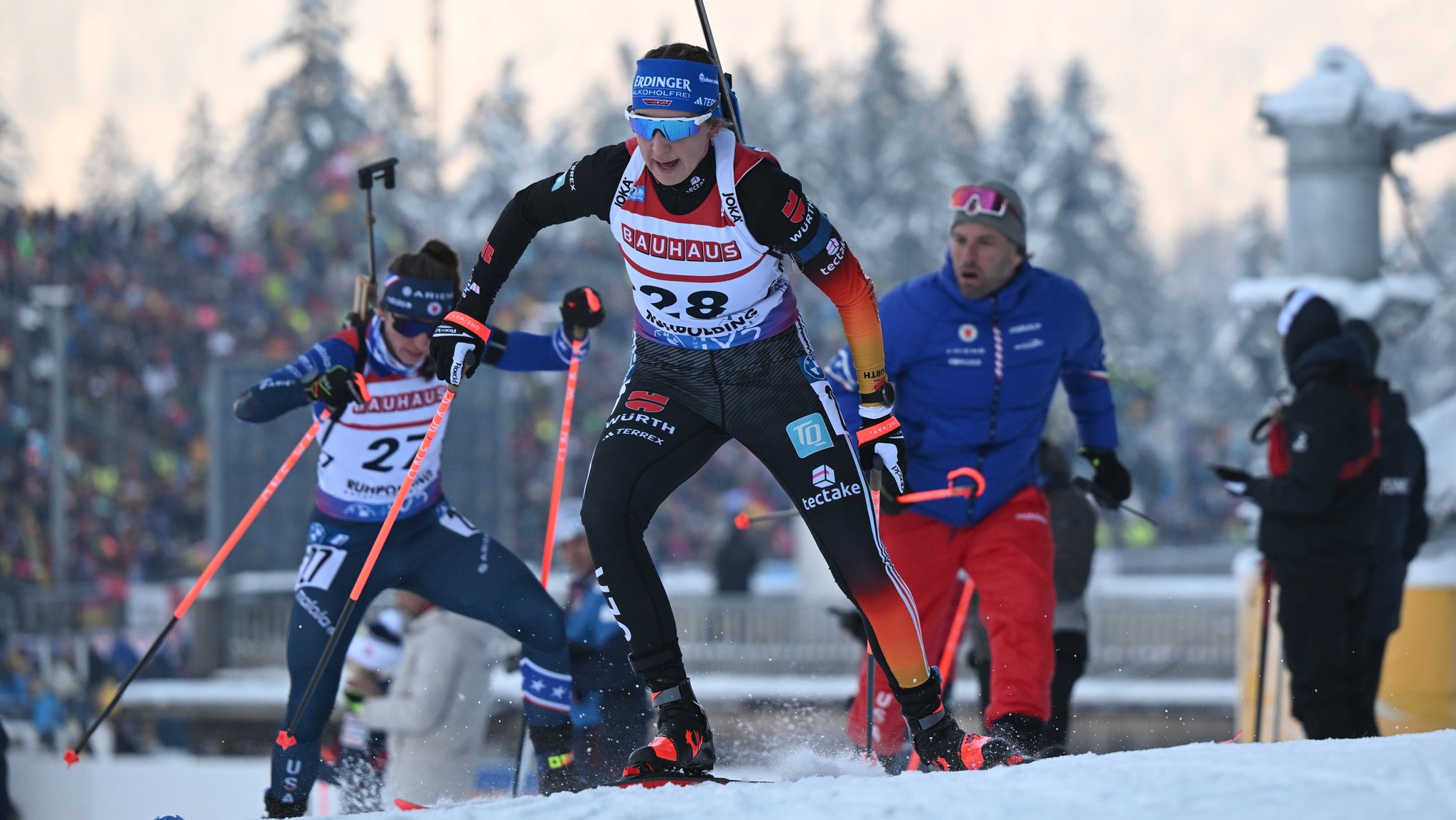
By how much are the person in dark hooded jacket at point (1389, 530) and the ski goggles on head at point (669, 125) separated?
13.3 ft

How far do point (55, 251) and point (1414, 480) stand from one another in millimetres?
17642

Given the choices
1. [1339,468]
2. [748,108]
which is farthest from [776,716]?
[748,108]

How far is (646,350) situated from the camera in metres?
4.40

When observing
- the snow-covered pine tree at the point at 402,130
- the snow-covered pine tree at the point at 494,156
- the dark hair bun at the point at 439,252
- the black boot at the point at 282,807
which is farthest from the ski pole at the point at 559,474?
the snow-covered pine tree at the point at 494,156

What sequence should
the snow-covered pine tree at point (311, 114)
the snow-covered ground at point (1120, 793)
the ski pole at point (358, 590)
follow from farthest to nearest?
the snow-covered pine tree at point (311, 114) → the ski pole at point (358, 590) → the snow-covered ground at point (1120, 793)

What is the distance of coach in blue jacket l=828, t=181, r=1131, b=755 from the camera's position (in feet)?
17.4

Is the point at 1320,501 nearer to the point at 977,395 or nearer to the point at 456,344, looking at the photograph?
the point at 977,395

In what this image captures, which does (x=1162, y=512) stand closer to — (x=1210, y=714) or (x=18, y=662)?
(x=1210, y=714)

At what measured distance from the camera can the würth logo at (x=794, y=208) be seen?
4023mm

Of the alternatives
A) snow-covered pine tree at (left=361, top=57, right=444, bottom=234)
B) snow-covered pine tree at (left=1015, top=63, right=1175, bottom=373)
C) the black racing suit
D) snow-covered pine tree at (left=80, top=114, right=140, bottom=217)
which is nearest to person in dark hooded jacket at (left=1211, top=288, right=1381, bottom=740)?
the black racing suit

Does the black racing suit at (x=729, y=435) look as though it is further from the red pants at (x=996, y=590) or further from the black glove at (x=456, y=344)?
the red pants at (x=996, y=590)

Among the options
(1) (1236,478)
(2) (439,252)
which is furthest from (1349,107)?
(2) (439,252)

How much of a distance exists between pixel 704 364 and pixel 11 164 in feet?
135

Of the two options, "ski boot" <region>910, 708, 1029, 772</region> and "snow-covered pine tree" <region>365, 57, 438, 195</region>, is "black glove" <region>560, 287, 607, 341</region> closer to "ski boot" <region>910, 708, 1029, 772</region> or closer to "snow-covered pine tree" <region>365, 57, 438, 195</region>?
"ski boot" <region>910, 708, 1029, 772</region>
